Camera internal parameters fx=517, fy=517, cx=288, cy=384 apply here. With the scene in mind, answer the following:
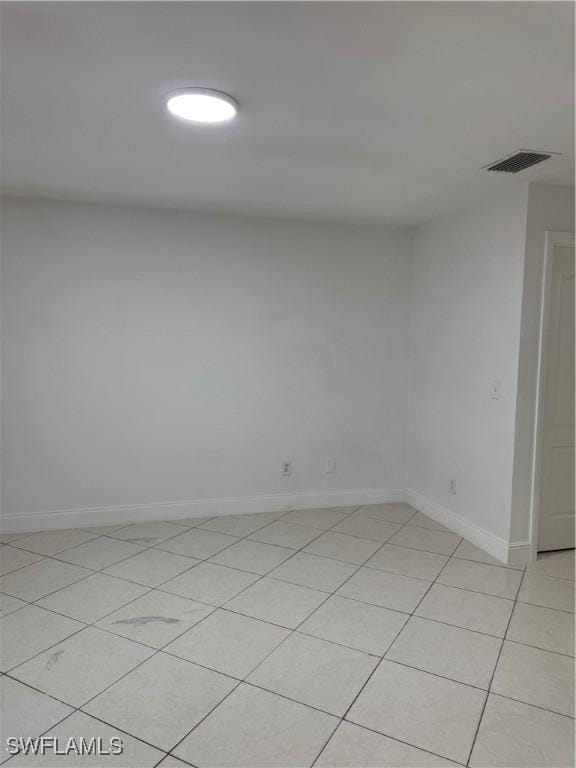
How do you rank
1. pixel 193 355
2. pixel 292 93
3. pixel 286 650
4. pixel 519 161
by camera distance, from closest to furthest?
pixel 292 93 → pixel 286 650 → pixel 519 161 → pixel 193 355

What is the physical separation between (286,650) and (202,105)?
242 cm

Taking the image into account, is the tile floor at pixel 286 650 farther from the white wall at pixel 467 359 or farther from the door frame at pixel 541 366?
the white wall at pixel 467 359

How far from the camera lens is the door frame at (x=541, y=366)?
326cm

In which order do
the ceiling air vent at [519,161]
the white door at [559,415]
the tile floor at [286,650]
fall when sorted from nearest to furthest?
the tile floor at [286,650], the ceiling air vent at [519,161], the white door at [559,415]

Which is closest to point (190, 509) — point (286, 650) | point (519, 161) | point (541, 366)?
point (286, 650)

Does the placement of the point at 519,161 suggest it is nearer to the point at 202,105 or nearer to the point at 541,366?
the point at 541,366

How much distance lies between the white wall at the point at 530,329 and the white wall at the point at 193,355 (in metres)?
1.38

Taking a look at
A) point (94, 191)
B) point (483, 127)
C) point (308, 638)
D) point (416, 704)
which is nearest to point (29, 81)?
point (94, 191)

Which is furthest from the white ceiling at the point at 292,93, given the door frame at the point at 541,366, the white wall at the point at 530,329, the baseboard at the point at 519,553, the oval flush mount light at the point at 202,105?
the baseboard at the point at 519,553

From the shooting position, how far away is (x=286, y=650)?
93.8 inches

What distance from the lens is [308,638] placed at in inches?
97.8

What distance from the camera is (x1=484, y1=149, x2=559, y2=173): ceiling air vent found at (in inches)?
104

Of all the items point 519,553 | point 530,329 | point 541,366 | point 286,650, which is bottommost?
point 286,650

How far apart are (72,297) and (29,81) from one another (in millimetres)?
2013
